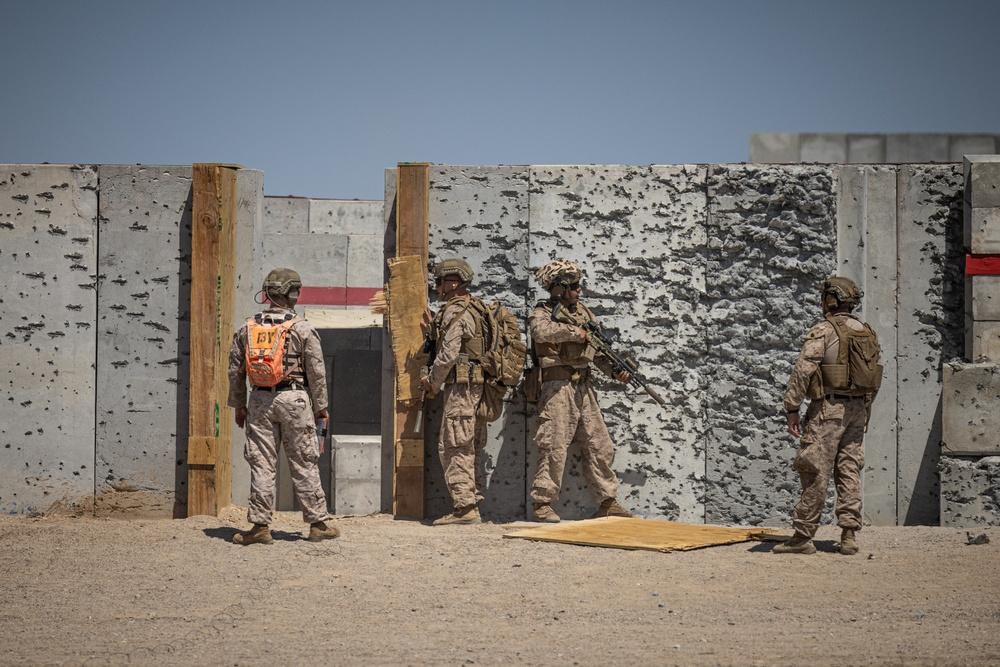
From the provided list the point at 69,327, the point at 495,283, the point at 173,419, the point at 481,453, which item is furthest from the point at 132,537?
the point at 495,283

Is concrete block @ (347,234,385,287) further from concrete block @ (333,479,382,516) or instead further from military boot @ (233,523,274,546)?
military boot @ (233,523,274,546)

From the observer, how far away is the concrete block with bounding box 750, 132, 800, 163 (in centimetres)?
2045

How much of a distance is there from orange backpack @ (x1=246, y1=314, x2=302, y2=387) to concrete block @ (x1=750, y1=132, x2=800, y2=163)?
14745mm

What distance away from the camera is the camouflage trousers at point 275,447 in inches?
286

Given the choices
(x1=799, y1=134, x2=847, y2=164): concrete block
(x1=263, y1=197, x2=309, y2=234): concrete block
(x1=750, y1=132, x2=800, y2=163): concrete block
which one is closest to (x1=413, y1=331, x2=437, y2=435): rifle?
(x1=263, y1=197, x2=309, y2=234): concrete block

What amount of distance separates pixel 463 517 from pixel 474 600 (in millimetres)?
2185

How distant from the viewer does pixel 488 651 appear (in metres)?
5.16

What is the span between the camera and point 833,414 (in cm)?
699

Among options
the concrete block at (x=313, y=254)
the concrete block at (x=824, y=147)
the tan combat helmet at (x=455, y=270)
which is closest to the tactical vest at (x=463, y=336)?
the tan combat helmet at (x=455, y=270)

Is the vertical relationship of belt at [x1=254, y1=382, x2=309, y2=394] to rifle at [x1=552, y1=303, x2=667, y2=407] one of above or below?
below

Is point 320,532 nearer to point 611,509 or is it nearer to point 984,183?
point 611,509

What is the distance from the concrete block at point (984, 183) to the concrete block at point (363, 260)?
10.5 m

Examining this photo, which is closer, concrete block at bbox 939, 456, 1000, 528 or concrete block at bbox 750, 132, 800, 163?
concrete block at bbox 939, 456, 1000, 528

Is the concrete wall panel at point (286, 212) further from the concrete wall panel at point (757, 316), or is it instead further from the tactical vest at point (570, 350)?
the concrete wall panel at point (757, 316)
